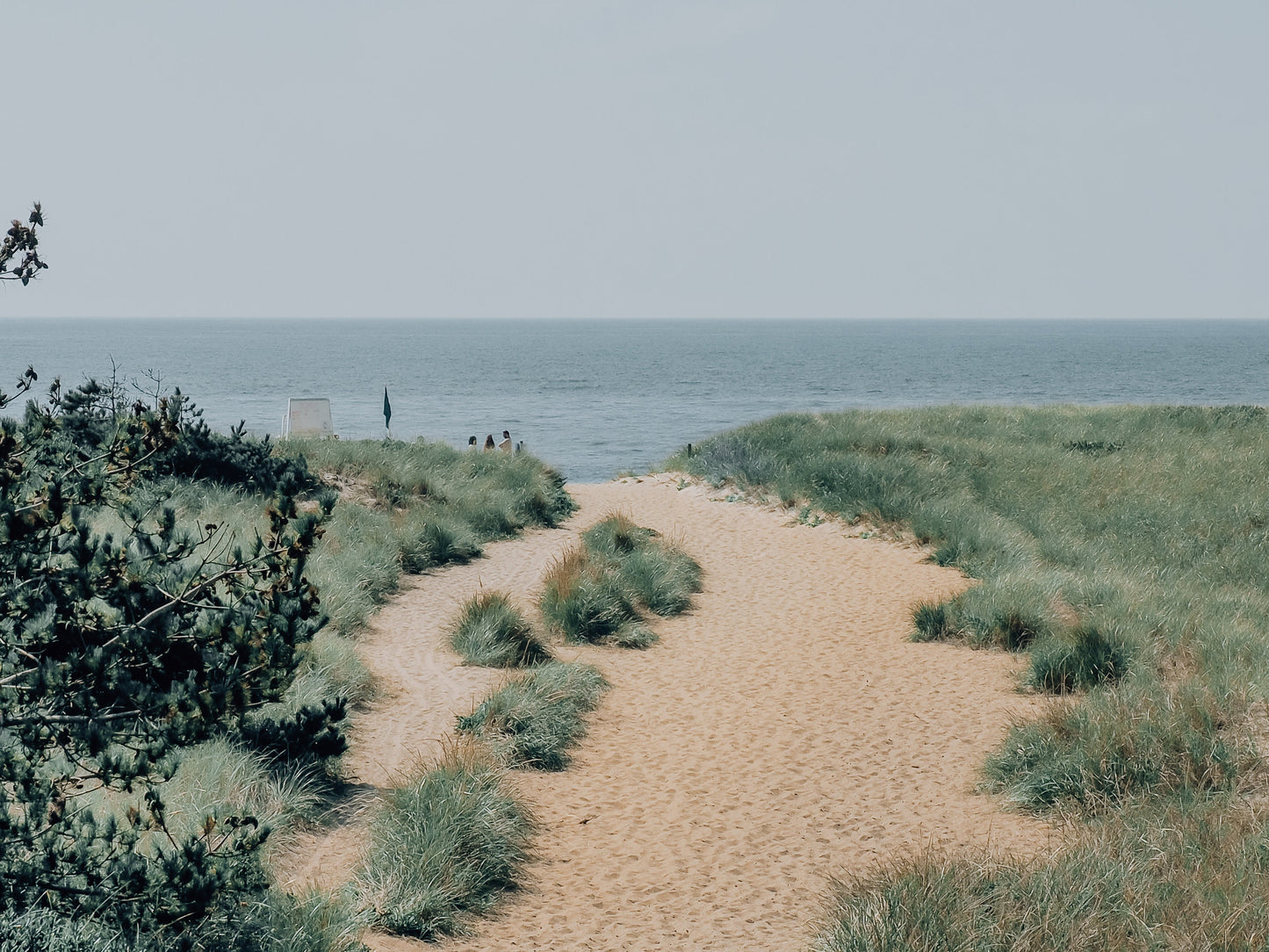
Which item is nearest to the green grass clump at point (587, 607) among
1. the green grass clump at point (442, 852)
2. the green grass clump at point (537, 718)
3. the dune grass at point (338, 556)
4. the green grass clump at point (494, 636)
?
the green grass clump at point (494, 636)

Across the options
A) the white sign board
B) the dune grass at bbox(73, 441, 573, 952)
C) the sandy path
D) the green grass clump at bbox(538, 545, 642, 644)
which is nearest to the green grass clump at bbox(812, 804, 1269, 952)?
the sandy path

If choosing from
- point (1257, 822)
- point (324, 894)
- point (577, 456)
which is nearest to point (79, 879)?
point (324, 894)

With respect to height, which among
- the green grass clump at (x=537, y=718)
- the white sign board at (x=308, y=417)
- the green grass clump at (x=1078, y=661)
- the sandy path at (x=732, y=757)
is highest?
the white sign board at (x=308, y=417)

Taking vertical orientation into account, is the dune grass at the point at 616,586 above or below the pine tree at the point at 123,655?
below

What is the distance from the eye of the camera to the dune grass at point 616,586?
11.6 meters

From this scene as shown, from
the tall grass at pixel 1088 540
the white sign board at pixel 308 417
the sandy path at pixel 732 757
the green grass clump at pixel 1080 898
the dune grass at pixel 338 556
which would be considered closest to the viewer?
the green grass clump at pixel 1080 898

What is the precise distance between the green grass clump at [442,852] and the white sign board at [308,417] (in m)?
19.2

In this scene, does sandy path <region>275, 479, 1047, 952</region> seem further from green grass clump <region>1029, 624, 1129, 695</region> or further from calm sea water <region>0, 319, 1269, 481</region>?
calm sea water <region>0, 319, 1269, 481</region>

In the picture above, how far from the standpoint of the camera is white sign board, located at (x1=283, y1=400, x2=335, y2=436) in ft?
80.9

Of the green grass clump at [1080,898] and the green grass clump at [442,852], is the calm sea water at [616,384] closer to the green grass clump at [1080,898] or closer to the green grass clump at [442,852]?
the green grass clump at [442,852]

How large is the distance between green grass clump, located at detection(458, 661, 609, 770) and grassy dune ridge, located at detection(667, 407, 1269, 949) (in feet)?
10.5

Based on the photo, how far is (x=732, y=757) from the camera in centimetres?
812

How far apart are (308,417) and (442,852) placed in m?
20.6

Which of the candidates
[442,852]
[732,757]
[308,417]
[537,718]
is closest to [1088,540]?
[732,757]
